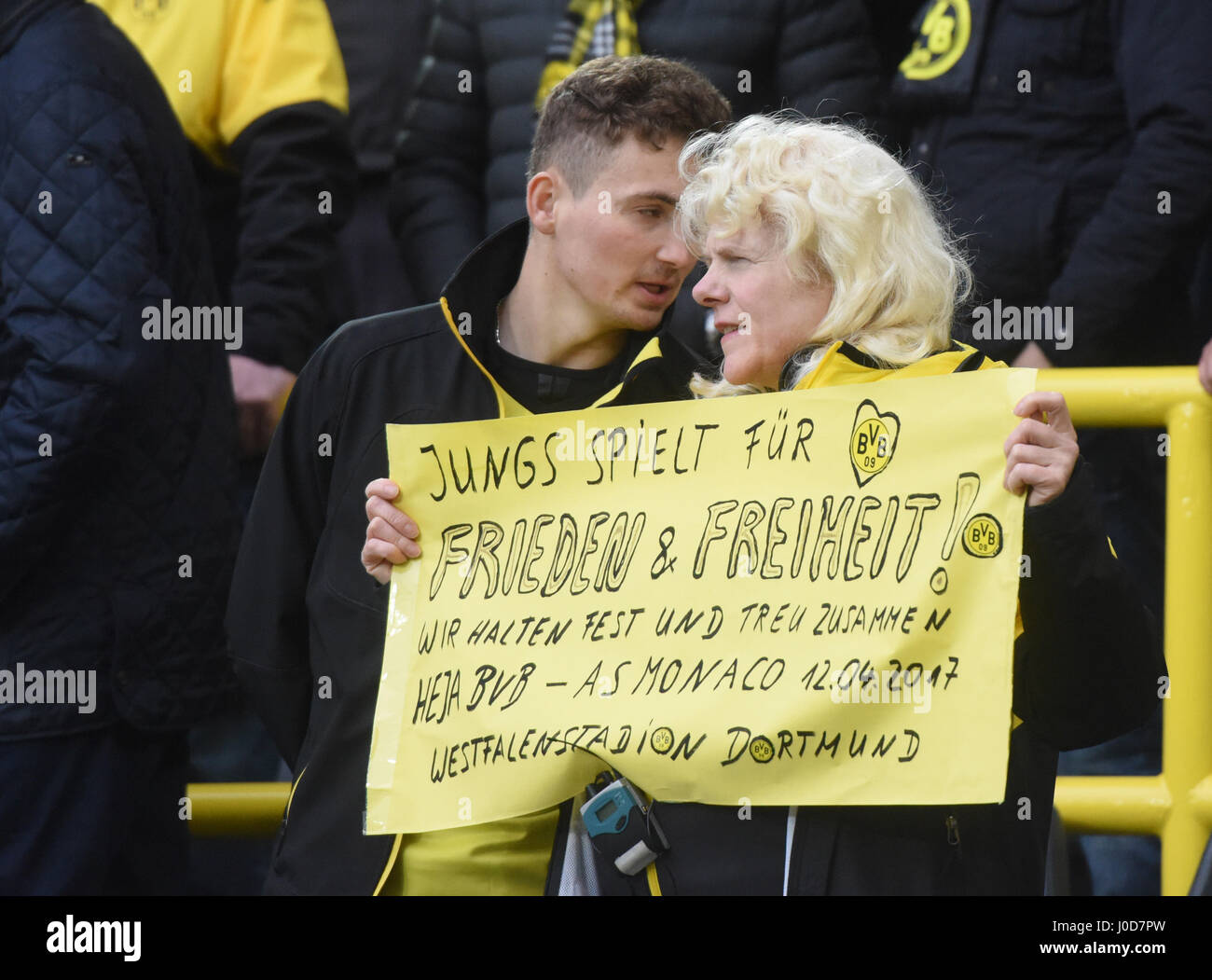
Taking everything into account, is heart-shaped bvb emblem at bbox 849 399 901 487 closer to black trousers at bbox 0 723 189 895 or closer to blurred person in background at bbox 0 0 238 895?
blurred person in background at bbox 0 0 238 895

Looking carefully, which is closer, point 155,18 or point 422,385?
point 422,385

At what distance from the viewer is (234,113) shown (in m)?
3.85

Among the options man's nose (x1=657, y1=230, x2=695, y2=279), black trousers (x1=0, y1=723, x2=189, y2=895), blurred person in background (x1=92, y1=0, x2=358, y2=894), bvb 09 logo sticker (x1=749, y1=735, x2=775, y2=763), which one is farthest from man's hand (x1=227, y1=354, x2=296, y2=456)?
bvb 09 logo sticker (x1=749, y1=735, x2=775, y2=763)

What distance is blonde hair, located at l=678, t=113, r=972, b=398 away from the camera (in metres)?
2.14

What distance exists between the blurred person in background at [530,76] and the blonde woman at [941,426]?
131 cm

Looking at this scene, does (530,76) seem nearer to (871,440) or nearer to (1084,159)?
(1084,159)

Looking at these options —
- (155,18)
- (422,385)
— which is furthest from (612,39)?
(422,385)

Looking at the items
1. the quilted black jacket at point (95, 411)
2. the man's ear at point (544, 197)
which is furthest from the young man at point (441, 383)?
the quilted black jacket at point (95, 411)

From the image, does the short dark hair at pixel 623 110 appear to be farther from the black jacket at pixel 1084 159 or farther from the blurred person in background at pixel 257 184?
the blurred person in background at pixel 257 184

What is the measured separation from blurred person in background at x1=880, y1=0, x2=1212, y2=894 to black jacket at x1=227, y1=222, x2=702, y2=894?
114 centimetres

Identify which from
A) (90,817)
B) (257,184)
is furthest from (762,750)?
(257,184)

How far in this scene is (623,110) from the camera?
2729 mm
